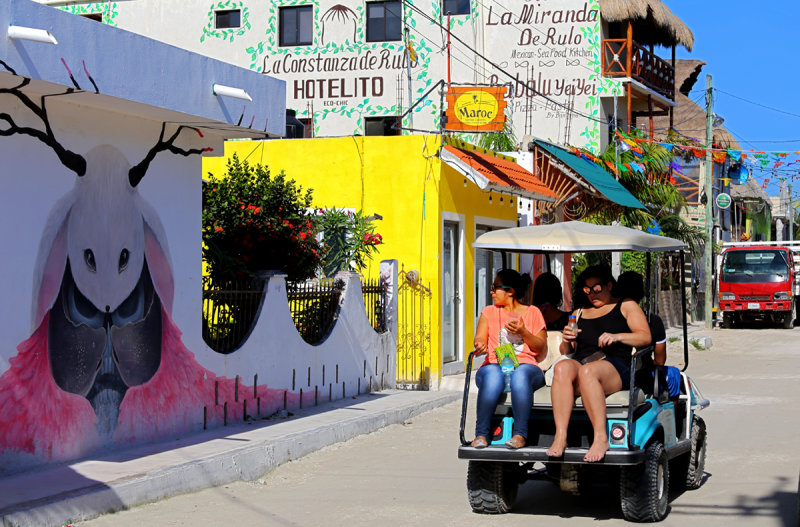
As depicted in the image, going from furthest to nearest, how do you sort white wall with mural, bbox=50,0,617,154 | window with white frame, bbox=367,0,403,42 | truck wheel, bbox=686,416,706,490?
white wall with mural, bbox=50,0,617,154, window with white frame, bbox=367,0,403,42, truck wheel, bbox=686,416,706,490

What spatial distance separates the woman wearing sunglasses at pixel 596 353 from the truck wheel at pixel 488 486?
55 cm

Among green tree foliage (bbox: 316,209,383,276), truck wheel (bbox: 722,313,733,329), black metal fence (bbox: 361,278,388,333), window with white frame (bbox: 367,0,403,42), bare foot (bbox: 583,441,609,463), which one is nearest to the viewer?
bare foot (bbox: 583,441,609,463)

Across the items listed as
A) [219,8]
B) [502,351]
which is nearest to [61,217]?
[502,351]

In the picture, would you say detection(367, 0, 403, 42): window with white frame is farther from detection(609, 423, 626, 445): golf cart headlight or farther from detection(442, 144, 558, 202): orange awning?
detection(609, 423, 626, 445): golf cart headlight

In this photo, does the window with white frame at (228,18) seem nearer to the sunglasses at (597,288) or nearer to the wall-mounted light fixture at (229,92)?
→ the wall-mounted light fixture at (229,92)

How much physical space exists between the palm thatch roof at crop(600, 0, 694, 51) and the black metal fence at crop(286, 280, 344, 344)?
18.5 metres

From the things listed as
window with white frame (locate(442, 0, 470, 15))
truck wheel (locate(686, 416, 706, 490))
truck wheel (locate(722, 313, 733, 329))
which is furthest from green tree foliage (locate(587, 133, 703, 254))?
truck wheel (locate(686, 416, 706, 490))

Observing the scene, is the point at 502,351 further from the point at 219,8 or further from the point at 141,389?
the point at 219,8

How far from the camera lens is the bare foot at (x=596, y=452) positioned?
7324 mm

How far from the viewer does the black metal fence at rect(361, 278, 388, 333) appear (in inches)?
630

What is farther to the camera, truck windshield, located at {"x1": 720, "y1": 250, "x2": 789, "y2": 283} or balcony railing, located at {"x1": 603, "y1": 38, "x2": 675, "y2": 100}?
truck windshield, located at {"x1": 720, "y1": 250, "x2": 789, "y2": 283}

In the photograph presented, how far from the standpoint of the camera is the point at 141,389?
34.3ft

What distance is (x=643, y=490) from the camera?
7.52 meters

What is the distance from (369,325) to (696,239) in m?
23.7
